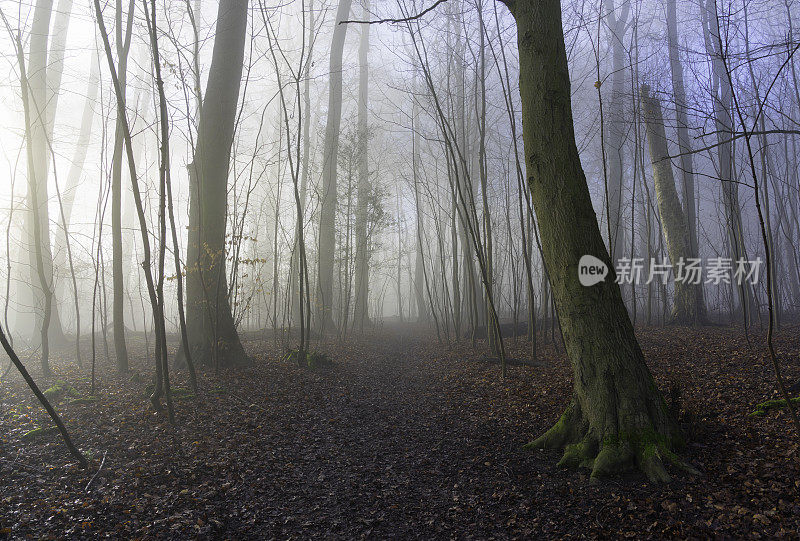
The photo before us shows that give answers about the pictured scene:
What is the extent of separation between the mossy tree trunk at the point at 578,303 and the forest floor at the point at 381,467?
210 millimetres

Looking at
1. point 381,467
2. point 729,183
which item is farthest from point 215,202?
point 729,183

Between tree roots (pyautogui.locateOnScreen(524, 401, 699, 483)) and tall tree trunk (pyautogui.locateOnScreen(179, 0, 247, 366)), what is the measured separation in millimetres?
4723

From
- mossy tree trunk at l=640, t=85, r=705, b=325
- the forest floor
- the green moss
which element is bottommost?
the forest floor

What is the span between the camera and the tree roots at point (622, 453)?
254cm

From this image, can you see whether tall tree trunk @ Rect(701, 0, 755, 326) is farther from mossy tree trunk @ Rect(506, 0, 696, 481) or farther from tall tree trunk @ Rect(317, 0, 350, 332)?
tall tree trunk @ Rect(317, 0, 350, 332)

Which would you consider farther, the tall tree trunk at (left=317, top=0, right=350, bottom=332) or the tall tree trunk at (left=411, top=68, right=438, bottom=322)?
the tall tree trunk at (left=317, top=0, right=350, bottom=332)

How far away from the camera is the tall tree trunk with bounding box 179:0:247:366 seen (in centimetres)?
587

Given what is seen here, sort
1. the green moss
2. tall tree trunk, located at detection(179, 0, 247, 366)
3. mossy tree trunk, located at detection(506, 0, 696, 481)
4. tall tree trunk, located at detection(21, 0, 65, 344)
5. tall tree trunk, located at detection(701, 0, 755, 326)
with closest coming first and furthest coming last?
mossy tree trunk, located at detection(506, 0, 696, 481), the green moss, tall tree trunk, located at detection(701, 0, 755, 326), tall tree trunk, located at detection(179, 0, 247, 366), tall tree trunk, located at detection(21, 0, 65, 344)

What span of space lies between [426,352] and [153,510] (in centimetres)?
670

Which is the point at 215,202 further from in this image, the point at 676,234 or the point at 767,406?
the point at 676,234

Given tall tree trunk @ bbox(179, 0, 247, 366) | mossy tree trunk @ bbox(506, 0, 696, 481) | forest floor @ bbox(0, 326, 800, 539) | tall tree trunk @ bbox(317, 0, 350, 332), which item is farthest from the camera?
tall tree trunk @ bbox(317, 0, 350, 332)

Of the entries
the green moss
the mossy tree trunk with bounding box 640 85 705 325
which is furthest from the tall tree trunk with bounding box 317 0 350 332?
the green moss

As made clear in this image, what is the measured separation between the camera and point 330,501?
2623 mm

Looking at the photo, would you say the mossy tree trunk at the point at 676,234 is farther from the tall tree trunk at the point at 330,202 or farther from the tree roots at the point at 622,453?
the tall tree trunk at the point at 330,202
